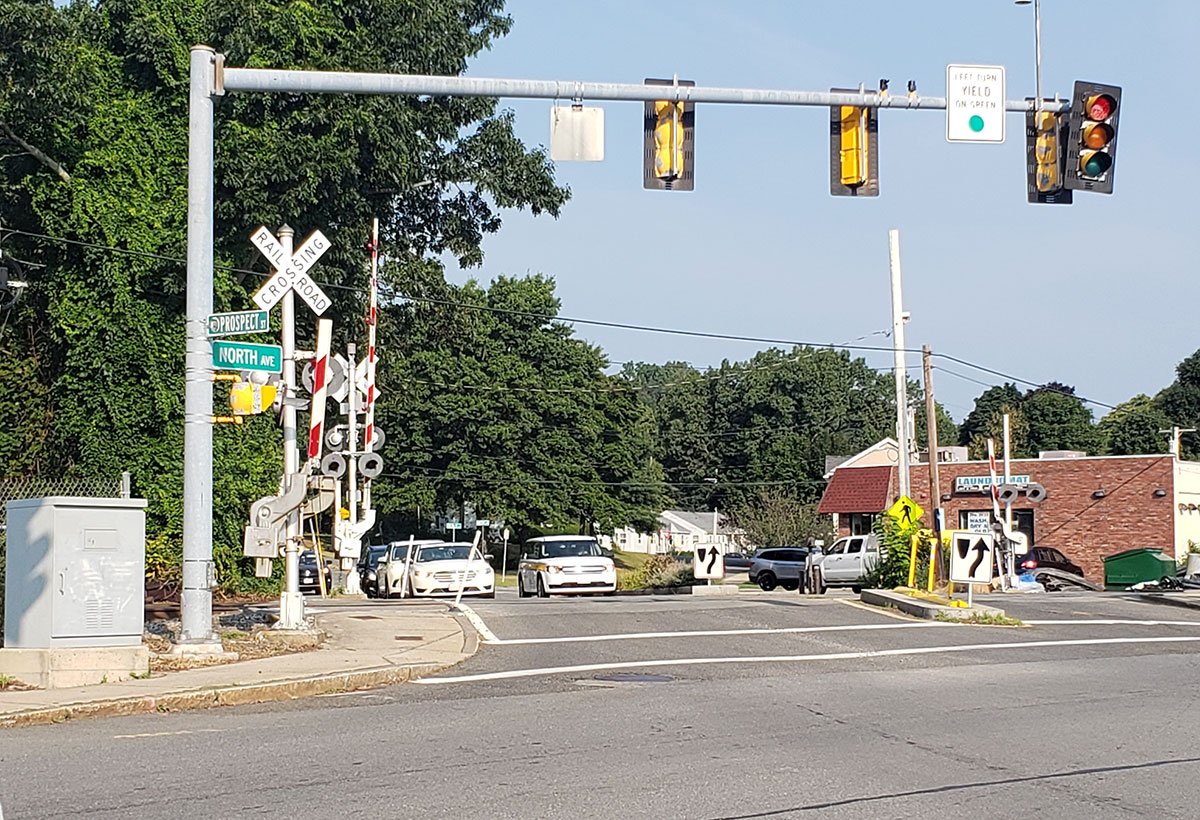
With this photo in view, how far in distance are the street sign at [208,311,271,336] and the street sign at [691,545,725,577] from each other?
18.9 m

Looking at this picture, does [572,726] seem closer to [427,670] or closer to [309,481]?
[427,670]

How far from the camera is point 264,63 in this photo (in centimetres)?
2922

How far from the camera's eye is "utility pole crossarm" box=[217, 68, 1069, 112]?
13461 millimetres

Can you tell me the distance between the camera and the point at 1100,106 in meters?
14.1

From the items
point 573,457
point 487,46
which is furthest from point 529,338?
point 487,46

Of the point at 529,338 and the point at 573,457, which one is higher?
the point at 529,338

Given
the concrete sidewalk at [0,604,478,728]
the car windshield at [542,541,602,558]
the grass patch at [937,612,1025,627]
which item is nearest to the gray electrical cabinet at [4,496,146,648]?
the concrete sidewalk at [0,604,478,728]

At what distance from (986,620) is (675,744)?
11.7 metres

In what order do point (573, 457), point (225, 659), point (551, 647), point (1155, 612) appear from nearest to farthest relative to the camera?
point (225, 659) → point (551, 647) → point (1155, 612) → point (573, 457)

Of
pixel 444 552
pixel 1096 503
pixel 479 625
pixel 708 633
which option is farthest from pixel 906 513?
pixel 1096 503

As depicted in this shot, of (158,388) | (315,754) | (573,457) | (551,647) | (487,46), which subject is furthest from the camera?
(573,457)

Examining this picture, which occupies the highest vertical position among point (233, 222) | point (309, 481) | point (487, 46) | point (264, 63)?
point (487, 46)

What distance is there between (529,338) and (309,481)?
60570mm

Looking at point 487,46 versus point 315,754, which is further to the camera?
point 487,46
